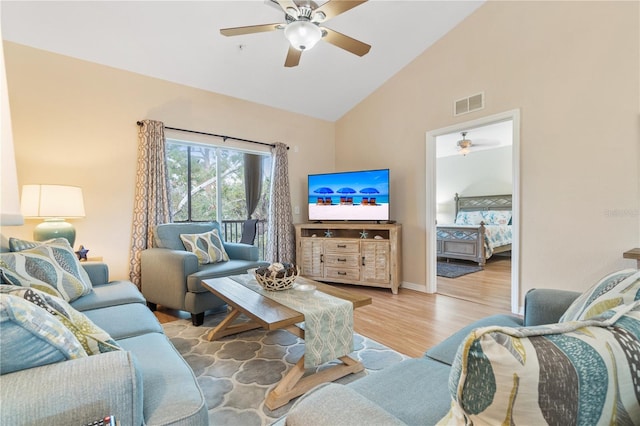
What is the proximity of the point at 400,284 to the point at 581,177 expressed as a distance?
225cm

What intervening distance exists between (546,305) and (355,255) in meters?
2.64

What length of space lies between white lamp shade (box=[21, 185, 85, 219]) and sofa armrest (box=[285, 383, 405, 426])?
9.13 feet

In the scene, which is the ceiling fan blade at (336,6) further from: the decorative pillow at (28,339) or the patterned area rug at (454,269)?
the patterned area rug at (454,269)

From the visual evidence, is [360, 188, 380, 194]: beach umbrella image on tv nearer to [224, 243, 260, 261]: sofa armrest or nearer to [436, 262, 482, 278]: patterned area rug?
[224, 243, 260, 261]: sofa armrest

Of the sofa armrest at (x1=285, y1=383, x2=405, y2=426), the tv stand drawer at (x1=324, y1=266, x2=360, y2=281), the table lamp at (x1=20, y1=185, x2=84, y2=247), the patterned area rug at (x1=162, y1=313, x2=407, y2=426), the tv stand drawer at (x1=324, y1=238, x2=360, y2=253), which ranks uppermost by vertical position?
the table lamp at (x1=20, y1=185, x2=84, y2=247)

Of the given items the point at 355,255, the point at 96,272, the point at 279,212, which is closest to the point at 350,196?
the point at 355,255

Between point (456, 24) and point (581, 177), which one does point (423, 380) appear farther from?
point (456, 24)

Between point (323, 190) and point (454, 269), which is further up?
point (323, 190)

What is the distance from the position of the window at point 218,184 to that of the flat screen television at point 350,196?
0.74 meters

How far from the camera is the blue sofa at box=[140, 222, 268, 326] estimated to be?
260 centimetres

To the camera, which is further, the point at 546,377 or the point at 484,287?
the point at 484,287

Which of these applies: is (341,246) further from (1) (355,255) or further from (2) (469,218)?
(2) (469,218)

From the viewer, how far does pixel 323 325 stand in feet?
5.38

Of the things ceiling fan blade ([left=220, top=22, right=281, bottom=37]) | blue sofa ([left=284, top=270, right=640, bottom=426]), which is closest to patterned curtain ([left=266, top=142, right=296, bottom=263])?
ceiling fan blade ([left=220, top=22, right=281, bottom=37])
